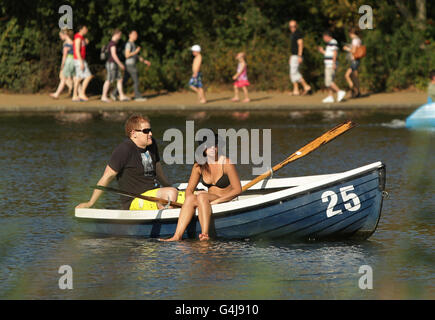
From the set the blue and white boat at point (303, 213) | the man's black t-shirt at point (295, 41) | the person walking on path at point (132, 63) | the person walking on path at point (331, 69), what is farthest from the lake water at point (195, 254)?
the man's black t-shirt at point (295, 41)

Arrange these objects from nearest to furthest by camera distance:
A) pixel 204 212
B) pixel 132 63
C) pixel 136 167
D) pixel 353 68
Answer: pixel 204 212 < pixel 136 167 < pixel 132 63 < pixel 353 68

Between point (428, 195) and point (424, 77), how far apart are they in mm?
18187

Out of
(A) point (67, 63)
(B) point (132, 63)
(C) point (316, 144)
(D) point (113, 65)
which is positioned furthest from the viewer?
(B) point (132, 63)

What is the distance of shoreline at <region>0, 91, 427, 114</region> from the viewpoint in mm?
27297

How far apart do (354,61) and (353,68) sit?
25cm

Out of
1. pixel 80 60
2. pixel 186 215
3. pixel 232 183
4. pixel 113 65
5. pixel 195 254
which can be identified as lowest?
pixel 195 254

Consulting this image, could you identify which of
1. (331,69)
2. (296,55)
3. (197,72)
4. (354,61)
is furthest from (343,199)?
(296,55)

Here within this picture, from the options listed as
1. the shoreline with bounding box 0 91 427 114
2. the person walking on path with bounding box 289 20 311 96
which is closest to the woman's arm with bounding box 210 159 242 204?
the shoreline with bounding box 0 91 427 114

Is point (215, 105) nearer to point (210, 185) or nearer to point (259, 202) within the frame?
point (210, 185)

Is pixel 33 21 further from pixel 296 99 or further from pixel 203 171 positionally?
pixel 203 171

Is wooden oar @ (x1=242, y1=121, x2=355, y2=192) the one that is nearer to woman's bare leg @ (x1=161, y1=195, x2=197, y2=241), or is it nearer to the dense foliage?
woman's bare leg @ (x1=161, y1=195, x2=197, y2=241)

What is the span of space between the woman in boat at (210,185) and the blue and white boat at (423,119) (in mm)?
11784

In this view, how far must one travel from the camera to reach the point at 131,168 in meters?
11.5
